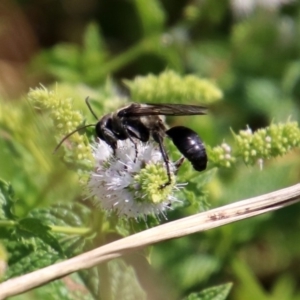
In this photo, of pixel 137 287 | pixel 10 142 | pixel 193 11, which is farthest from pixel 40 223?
pixel 193 11

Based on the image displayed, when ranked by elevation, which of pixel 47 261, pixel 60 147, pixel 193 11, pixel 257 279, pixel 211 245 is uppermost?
pixel 193 11

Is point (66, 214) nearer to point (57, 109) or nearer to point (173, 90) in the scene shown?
point (57, 109)

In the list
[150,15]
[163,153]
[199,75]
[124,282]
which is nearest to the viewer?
[163,153]

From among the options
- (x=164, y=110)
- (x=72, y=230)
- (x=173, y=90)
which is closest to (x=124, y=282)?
(x=72, y=230)

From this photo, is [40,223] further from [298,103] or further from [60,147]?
[298,103]

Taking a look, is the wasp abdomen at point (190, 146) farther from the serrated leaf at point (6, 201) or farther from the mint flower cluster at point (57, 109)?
the serrated leaf at point (6, 201)

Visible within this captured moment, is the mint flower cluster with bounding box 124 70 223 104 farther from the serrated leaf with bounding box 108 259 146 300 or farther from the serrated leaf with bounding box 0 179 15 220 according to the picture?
the serrated leaf with bounding box 0 179 15 220

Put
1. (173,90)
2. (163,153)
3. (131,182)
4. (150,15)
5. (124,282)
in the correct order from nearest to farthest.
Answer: (131,182) < (163,153) < (124,282) < (173,90) < (150,15)
